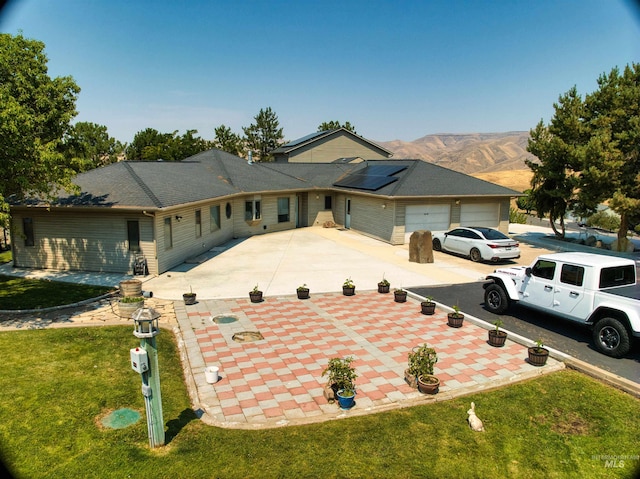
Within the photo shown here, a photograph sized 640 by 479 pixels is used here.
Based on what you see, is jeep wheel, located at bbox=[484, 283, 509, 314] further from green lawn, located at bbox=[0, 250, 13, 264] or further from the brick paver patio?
green lawn, located at bbox=[0, 250, 13, 264]

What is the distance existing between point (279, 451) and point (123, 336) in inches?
255

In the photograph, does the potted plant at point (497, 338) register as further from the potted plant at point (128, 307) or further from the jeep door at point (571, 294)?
the potted plant at point (128, 307)

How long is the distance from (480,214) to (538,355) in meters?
18.9

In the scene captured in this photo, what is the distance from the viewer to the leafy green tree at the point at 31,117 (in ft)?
39.1

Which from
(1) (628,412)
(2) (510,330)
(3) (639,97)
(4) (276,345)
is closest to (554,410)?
(1) (628,412)

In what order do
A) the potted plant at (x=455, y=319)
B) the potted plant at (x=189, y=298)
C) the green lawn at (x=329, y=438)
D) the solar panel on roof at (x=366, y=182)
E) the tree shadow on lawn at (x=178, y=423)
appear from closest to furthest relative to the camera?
1. the green lawn at (x=329, y=438)
2. the tree shadow on lawn at (x=178, y=423)
3. the potted plant at (x=455, y=319)
4. the potted plant at (x=189, y=298)
5. the solar panel on roof at (x=366, y=182)

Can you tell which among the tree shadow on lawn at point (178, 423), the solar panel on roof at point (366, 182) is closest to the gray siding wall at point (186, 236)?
the solar panel on roof at point (366, 182)

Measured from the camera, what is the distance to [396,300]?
47.8 feet

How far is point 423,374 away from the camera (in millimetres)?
8703

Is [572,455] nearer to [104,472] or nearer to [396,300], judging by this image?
[104,472]

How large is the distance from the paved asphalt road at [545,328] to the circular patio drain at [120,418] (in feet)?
31.2

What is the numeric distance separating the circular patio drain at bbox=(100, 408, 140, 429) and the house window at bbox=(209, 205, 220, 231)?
16458mm

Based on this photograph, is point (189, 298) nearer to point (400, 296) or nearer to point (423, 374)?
point (400, 296)

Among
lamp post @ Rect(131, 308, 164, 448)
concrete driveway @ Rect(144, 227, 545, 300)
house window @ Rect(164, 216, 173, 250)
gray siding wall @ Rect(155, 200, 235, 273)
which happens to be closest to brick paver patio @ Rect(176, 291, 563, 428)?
lamp post @ Rect(131, 308, 164, 448)
